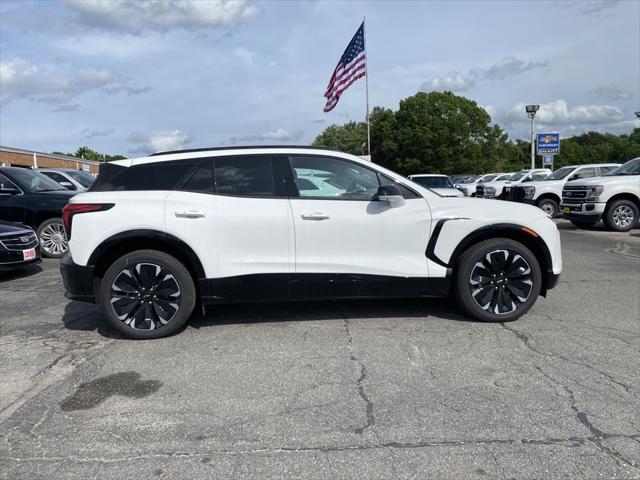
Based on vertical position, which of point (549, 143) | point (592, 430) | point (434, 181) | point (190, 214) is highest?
point (549, 143)

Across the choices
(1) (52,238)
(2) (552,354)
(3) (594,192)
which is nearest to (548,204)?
(3) (594,192)

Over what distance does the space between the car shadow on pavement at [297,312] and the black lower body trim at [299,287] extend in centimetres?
51

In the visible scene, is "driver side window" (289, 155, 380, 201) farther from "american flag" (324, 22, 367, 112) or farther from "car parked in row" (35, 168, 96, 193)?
"american flag" (324, 22, 367, 112)

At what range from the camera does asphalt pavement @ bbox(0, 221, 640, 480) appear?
272 cm

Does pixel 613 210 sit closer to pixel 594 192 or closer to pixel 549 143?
pixel 594 192

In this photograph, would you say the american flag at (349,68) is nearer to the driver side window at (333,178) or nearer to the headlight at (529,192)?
the headlight at (529,192)

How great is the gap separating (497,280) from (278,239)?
85.4 inches

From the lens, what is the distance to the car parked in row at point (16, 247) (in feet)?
24.5

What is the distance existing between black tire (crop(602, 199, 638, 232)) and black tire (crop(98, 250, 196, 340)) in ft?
40.2

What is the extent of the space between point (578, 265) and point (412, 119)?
56486 millimetres

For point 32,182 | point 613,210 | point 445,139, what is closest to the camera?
point 32,182

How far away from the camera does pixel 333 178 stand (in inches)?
193

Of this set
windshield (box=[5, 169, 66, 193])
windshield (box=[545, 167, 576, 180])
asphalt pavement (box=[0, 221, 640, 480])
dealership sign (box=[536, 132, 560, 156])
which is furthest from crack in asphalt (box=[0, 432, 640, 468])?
dealership sign (box=[536, 132, 560, 156])

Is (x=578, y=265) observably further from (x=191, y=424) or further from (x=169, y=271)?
(x=191, y=424)
